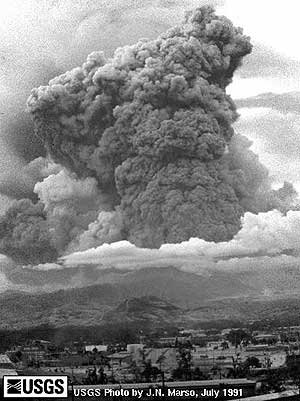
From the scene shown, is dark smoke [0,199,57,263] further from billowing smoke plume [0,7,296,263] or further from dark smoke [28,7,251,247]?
dark smoke [28,7,251,247]

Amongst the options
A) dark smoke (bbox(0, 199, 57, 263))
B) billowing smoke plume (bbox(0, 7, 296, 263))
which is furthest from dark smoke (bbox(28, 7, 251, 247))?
dark smoke (bbox(0, 199, 57, 263))

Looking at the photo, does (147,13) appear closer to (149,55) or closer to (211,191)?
(149,55)

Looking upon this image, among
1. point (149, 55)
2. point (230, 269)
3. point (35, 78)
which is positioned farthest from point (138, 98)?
point (230, 269)

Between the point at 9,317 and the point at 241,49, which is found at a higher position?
the point at 241,49

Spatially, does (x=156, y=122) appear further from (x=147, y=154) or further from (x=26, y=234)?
(x=26, y=234)

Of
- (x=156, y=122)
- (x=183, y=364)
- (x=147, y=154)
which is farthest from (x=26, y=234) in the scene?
(x=183, y=364)

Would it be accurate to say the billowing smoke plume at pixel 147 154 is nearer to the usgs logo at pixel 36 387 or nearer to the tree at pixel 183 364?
the tree at pixel 183 364
